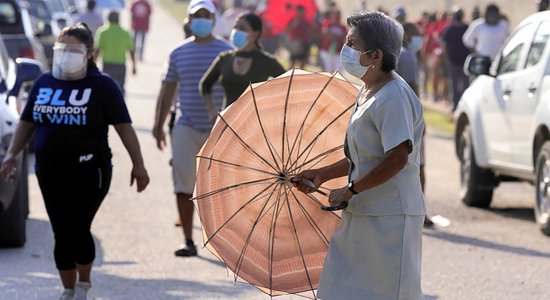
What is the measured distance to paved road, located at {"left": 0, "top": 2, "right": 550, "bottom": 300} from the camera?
30.5 ft

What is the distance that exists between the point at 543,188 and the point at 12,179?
14.2 feet

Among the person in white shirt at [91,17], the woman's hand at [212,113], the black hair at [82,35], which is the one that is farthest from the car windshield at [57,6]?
the black hair at [82,35]

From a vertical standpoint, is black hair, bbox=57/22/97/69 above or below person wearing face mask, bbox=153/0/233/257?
above

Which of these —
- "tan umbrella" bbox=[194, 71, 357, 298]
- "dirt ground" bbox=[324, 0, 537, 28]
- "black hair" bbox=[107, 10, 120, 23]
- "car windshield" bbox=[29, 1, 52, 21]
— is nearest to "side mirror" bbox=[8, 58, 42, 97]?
"tan umbrella" bbox=[194, 71, 357, 298]

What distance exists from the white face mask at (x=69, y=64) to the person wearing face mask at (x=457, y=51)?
15.1m

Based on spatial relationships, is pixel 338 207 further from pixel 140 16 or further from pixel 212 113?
pixel 140 16

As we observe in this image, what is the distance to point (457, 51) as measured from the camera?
23.0 meters

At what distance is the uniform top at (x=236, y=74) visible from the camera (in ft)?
33.9

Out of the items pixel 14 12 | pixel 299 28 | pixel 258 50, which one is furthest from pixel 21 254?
pixel 299 28

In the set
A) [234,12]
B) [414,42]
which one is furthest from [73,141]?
[234,12]

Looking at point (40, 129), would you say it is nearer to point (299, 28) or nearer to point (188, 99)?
point (188, 99)

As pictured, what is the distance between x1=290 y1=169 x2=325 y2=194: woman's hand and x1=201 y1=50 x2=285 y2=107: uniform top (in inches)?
167

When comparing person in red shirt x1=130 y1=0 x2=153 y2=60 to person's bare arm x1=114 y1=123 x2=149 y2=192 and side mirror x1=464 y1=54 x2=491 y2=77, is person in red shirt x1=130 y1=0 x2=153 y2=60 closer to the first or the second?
side mirror x1=464 y1=54 x2=491 y2=77

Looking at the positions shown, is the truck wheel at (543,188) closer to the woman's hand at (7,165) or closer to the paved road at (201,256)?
the paved road at (201,256)
